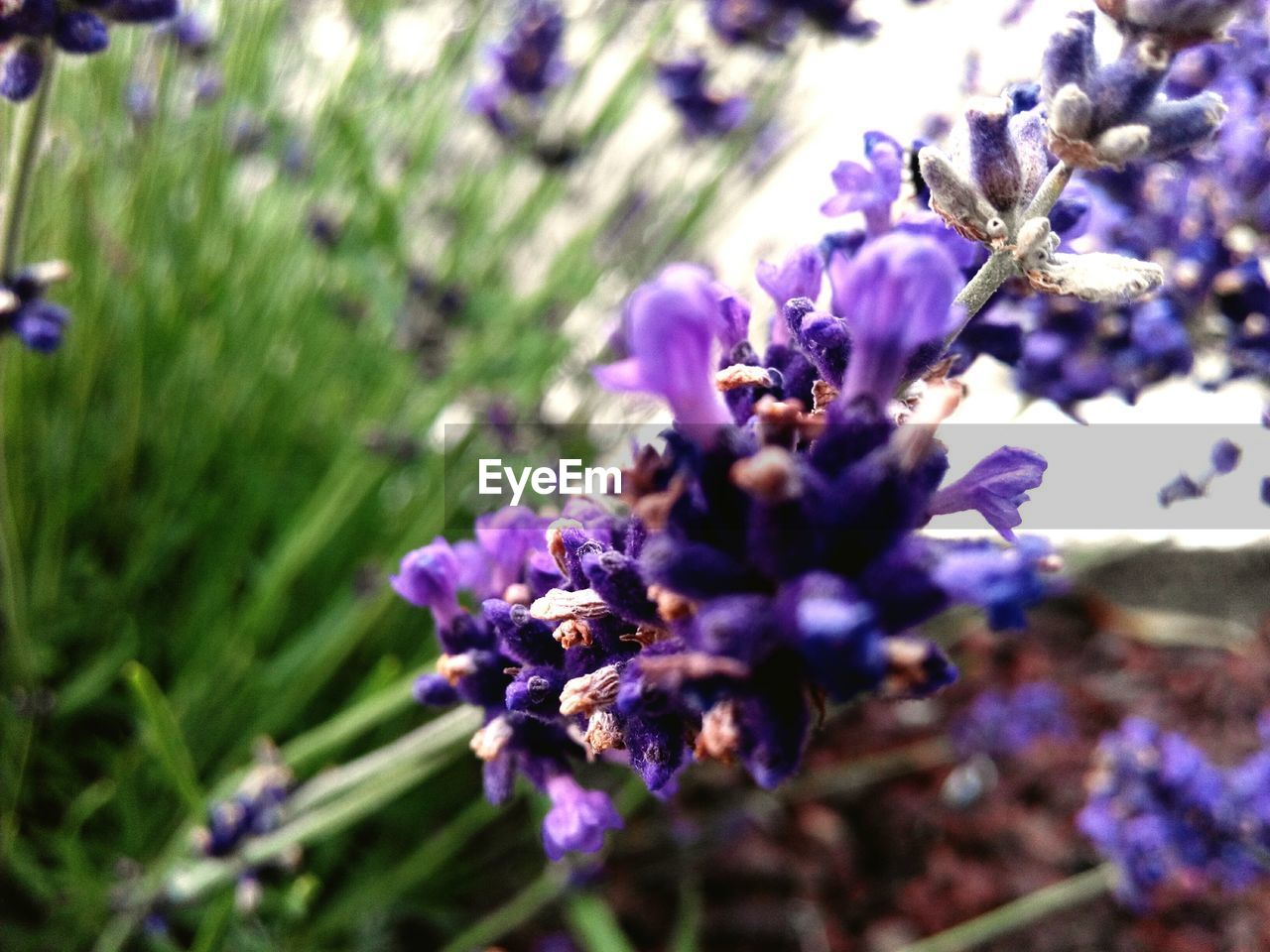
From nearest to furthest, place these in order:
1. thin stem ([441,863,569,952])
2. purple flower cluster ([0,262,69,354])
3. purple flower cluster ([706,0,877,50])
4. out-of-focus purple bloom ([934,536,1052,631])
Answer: out-of-focus purple bloom ([934,536,1052,631]), purple flower cluster ([0,262,69,354]), thin stem ([441,863,569,952]), purple flower cluster ([706,0,877,50])

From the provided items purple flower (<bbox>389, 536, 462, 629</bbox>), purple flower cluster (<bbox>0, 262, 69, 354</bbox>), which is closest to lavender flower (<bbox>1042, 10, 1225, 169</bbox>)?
purple flower (<bbox>389, 536, 462, 629</bbox>)

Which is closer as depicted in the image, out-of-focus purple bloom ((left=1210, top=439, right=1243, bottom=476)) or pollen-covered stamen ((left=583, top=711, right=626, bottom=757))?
pollen-covered stamen ((left=583, top=711, right=626, bottom=757))

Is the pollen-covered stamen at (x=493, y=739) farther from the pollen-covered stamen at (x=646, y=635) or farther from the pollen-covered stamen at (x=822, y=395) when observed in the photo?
the pollen-covered stamen at (x=822, y=395)

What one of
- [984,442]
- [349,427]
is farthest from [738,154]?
[349,427]

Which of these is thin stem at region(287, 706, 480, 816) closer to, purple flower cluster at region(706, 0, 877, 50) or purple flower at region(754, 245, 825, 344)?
purple flower at region(754, 245, 825, 344)

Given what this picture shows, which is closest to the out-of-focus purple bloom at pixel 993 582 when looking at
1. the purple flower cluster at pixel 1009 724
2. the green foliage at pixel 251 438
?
the green foliage at pixel 251 438

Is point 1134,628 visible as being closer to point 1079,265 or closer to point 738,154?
point 738,154
